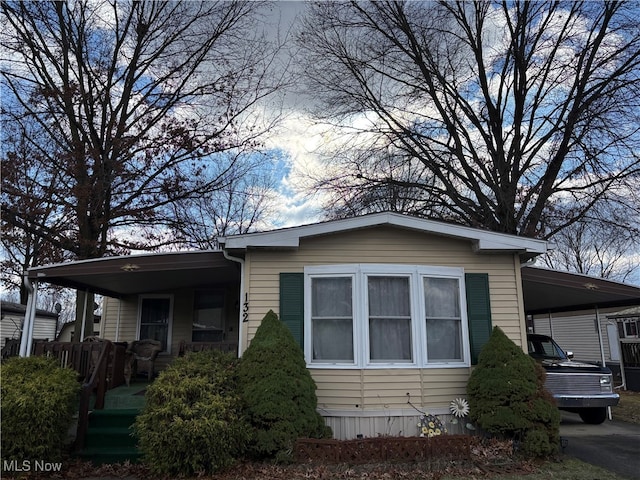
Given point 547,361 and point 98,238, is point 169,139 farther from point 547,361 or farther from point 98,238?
point 547,361

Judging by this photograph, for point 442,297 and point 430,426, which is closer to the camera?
point 430,426

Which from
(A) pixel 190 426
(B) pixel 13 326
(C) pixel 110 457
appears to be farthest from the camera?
(B) pixel 13 326

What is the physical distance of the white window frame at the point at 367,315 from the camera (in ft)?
22.7

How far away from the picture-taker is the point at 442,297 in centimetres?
737

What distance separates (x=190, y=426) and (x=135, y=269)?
9.52 ft

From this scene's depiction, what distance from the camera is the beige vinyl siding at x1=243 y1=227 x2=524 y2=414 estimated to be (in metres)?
6.85

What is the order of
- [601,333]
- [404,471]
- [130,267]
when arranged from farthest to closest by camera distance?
[601,333] → [130,267] → [404,471]

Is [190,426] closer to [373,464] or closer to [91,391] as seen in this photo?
[91,391]

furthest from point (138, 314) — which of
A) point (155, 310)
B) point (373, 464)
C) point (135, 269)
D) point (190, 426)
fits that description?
point (373, 464)

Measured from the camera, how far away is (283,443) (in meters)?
5.78

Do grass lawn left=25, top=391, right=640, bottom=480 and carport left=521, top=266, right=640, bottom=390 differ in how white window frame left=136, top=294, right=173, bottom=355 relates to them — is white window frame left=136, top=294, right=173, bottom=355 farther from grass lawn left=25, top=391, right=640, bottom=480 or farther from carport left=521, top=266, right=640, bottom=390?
carport left=521, top=266, right=640, bottom=390

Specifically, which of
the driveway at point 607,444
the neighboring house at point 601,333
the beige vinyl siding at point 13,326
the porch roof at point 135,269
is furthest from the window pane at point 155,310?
the neighboring house at point 601,333

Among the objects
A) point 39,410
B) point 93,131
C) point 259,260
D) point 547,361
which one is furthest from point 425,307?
point 93,131
